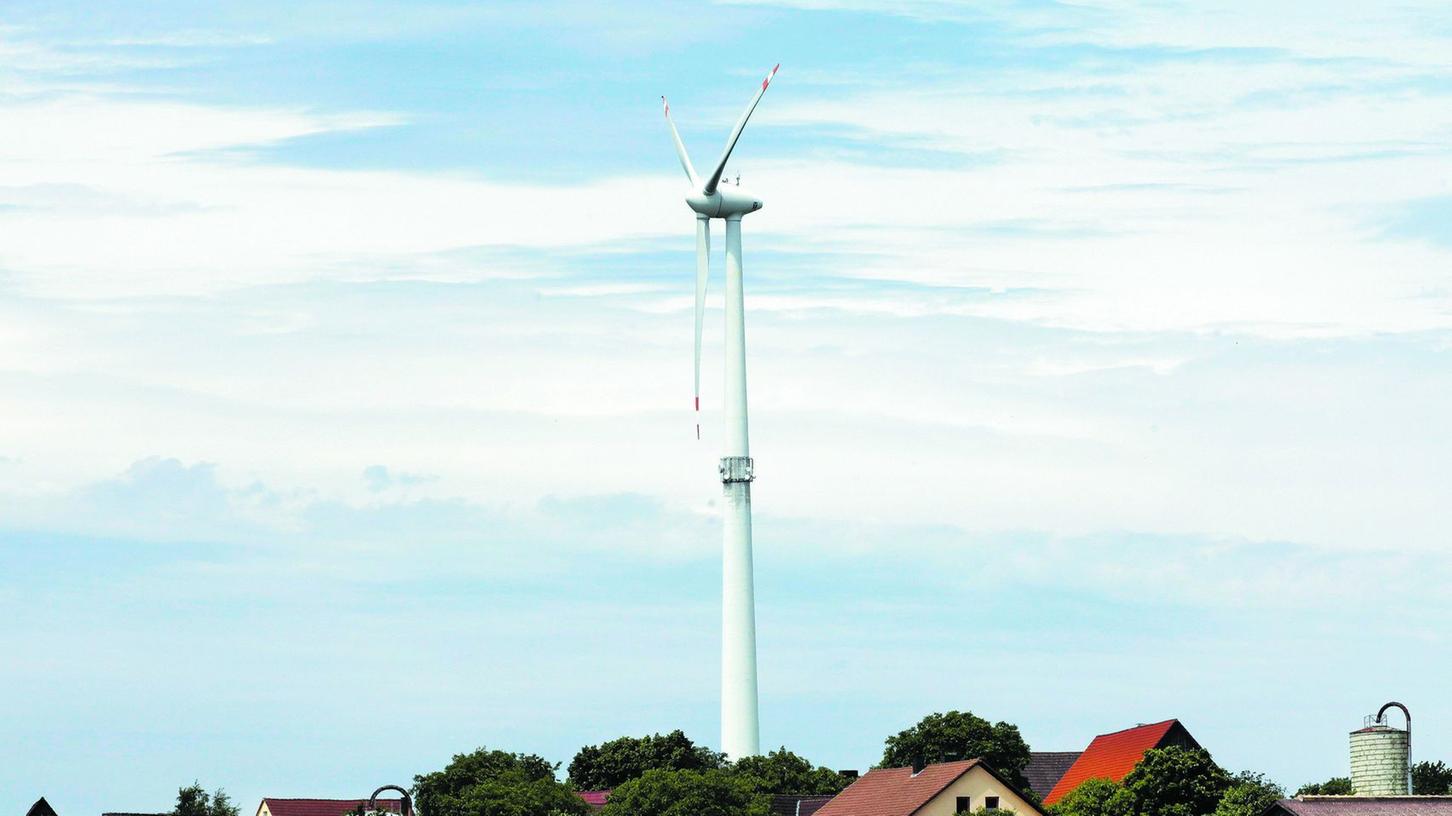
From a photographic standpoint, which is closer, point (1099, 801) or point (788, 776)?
point (1099, 801)

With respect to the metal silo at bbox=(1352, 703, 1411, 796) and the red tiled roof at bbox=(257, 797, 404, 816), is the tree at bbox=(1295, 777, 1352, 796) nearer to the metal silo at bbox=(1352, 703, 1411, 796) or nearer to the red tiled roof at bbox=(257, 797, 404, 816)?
the metal silo at bbox=(1352, 703, 1411, 796)

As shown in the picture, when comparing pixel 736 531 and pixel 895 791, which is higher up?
pixel 736 531

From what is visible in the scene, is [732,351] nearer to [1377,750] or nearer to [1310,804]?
[1377,750]

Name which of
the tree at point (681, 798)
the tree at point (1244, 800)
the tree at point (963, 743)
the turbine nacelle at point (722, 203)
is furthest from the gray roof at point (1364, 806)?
the turbine nacelle at point (722, 203)

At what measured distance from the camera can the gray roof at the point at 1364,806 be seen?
9425 cm

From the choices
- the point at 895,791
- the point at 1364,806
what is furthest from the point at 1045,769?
the point at 1364,806

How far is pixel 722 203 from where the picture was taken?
195625 mm

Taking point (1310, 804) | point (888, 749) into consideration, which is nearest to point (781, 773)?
point (888, 749)

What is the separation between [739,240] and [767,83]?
16.4m

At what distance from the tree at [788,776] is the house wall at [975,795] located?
5089 cm

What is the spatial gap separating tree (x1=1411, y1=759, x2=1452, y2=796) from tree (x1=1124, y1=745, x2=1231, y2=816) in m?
38.9

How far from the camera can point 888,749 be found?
176 meters

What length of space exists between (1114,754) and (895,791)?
31.4 metres

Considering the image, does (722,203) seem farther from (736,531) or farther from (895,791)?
(895,791)
